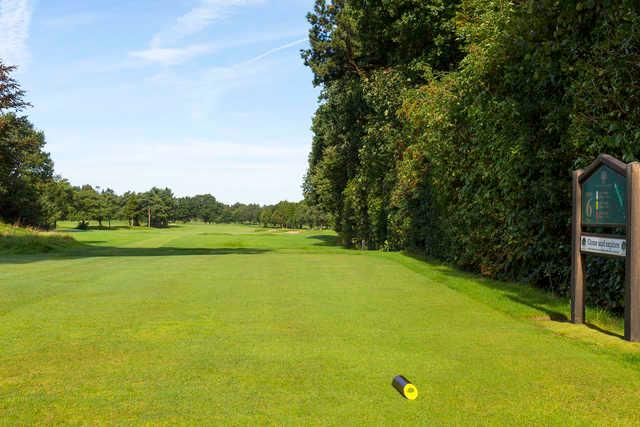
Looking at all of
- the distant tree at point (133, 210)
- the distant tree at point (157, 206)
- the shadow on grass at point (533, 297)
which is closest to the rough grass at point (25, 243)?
the shadow on grass at point (533, 297)

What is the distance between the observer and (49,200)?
7719 cm

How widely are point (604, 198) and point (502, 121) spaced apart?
4611 mm

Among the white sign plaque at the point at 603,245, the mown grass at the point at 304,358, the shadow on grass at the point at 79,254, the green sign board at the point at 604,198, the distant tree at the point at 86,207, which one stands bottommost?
the shadow on grass at the point at 79,254

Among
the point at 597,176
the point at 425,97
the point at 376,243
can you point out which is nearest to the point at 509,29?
the point at 597,176

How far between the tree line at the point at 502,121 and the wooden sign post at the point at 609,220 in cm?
71

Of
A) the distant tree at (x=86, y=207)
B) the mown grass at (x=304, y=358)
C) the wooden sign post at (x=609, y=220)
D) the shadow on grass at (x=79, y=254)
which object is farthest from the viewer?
the distant tree at (x=86, y=207)

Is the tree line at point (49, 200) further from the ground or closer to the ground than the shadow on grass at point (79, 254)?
further from the ground

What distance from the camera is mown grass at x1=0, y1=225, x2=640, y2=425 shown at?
3.84 meters

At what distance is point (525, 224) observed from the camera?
405 inches

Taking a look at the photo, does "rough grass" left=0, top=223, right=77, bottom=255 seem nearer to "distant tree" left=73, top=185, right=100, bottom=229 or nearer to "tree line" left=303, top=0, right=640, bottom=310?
"tree line" left=303, top=0, right=640, bottom=310

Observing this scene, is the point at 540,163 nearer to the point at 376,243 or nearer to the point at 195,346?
the point at 195,346

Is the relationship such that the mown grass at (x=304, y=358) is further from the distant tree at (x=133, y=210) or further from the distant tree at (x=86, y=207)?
the distant tree at (x=133, y=210)

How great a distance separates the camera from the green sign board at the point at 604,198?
6.31 m

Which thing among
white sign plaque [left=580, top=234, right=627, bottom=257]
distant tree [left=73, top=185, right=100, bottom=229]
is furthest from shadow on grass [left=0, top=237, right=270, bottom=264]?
distant tree [left=73, top=185, right=100, bottom=229]
